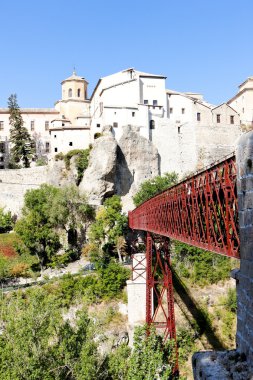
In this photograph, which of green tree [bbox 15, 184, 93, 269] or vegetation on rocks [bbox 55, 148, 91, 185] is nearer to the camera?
green tree [bbox 15, 184, 93, 269]

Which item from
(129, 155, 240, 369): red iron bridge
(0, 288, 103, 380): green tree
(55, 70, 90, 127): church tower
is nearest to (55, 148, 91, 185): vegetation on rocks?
(55, 70, 90, 127): church tower

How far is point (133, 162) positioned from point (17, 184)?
43.7ft

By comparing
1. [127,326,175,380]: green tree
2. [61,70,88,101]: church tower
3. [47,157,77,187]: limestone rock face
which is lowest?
[127,326,175,380]: green tree

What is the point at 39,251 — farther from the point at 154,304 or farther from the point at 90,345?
the point at 90,345

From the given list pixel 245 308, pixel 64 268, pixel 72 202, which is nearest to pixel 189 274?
pixel 64 268

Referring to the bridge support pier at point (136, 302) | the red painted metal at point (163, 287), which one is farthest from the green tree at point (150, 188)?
the red painted metal at point (163, 287)

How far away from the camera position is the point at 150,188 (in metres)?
41.6

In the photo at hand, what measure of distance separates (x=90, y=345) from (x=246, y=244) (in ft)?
44.5

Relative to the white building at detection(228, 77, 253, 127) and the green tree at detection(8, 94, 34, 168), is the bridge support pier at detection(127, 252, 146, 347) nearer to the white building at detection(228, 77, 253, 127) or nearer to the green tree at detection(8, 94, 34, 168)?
the green tree at detection(8, 94, 34, 168)

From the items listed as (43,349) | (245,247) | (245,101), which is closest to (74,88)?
(245,101)

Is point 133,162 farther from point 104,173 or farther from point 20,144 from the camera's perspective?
point 20,144

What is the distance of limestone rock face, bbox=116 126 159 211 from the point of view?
45500mm

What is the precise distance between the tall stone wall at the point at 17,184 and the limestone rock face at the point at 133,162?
9.19 m

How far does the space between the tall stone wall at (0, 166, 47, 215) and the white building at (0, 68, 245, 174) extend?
4.62 meters
